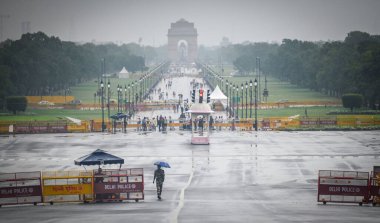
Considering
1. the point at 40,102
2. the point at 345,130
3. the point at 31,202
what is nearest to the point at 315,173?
the point at 31,202

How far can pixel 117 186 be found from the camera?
2952 centimetres

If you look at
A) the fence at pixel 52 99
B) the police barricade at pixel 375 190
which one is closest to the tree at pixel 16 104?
the fence at pixel 52 99

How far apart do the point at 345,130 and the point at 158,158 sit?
24.3 metres

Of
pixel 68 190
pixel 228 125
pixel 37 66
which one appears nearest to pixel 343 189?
pixel 68 190

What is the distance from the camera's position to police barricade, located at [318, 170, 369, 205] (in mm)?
28781

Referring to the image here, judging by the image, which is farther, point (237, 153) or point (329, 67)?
point (329, 67)

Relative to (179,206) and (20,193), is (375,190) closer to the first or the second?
(179,206)

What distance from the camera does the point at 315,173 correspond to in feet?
124

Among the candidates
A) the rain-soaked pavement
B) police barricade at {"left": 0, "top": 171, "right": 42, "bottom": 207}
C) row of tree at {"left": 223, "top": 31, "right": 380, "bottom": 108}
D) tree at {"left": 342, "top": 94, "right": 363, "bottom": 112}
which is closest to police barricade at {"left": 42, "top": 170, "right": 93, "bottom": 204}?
police barricade at {"left": 0, "top": 171, "right": 42, "bottom": 207}

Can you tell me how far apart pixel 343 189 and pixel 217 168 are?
12.0 metres

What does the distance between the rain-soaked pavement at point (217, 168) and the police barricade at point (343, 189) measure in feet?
1.40

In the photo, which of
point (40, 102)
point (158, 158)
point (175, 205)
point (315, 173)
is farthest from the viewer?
point (40, 102)

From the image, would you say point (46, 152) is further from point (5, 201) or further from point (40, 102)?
point (40, 102)

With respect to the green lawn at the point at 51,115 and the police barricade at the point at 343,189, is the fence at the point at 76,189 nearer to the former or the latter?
the police barricade at the point at 343,189
